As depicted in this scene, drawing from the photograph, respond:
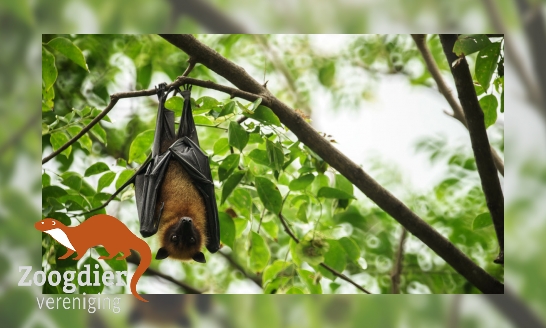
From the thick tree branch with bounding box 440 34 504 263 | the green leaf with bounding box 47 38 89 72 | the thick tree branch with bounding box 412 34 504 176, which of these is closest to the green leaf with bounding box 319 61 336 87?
the thick tree branch with bounding box 412 34 504 176

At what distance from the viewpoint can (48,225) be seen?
11.2 feet

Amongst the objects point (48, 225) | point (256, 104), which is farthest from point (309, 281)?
point (48, 225)

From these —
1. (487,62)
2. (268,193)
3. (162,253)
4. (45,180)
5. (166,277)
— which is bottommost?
(162,253)

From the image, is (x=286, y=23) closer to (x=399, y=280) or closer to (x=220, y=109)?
(x=220, y=109)

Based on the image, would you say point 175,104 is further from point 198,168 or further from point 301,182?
point 301,182

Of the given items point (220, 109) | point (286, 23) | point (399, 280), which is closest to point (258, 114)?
point (220, 109)

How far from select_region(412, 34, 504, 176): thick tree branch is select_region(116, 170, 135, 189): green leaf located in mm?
2272

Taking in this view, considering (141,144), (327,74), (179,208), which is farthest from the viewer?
(327,74)

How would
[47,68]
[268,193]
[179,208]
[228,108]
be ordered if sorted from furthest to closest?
[47,68] → [179,208] → [268,193] → [228,108]

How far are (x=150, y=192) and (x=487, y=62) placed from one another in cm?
215

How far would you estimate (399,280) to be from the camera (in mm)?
4406

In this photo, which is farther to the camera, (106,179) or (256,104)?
(106,179)

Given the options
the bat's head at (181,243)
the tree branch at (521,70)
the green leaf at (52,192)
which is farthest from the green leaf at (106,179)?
the tree branch at (521,70)

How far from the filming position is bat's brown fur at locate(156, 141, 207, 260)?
3.21m
